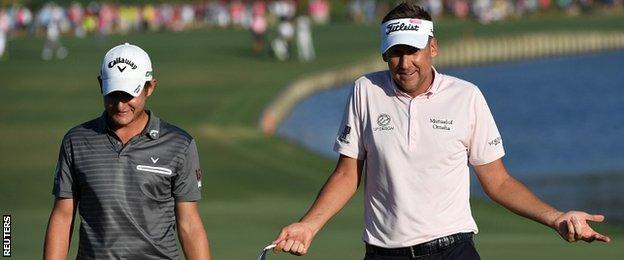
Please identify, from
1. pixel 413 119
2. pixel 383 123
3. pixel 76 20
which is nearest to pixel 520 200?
pixel 413 119

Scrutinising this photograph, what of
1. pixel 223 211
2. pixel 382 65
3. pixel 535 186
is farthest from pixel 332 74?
pixel 223 211

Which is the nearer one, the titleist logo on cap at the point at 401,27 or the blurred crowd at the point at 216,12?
the titleist logo on cap at the point at 401,27

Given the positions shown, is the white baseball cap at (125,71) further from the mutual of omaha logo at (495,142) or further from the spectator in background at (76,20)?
the spectator in background at (76,20)

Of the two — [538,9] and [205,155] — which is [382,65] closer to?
[205,155]

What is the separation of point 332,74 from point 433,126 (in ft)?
169

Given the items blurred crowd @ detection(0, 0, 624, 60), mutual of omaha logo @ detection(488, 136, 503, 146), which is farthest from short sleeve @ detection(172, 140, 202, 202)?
blurred crowd @ detection(0, 0, 624, 60)

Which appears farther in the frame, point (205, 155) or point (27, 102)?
point (27, 102)

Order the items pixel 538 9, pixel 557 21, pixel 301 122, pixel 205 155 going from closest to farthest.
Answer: pixel 205 155 → pixel 301 122 → pixel 557 21 → pixel 538 9

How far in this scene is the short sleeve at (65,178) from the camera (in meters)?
8.04

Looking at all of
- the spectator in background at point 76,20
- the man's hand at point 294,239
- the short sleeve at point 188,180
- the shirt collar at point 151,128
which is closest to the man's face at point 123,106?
the shirt collar at point 151,128

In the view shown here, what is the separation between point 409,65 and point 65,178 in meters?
1.85

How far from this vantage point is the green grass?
21328 mm

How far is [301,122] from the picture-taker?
47.9 meters

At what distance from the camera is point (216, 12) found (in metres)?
101
